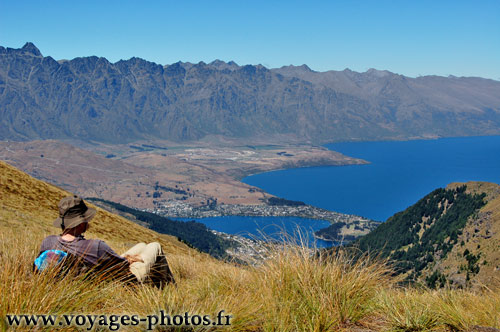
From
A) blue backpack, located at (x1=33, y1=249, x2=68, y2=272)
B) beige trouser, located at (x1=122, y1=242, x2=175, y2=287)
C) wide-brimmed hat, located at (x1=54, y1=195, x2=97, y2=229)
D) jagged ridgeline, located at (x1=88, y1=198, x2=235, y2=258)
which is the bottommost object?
jagged ridgeline, located at (x1=88, y1=198, x2=235, y2=258)

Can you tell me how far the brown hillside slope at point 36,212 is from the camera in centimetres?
1670

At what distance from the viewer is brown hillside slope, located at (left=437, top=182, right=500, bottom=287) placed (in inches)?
2138

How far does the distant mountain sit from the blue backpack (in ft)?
141

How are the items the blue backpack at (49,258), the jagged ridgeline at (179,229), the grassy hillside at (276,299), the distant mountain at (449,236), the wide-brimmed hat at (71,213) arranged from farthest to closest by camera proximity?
1. the jagged ridgeline at (179,229)
2. the distant mountain at (449,236)
3. the wide-brimmed hat at (71,213)
4. the blue backpack at (49,258)
5. the grassy hillside at (276,299)

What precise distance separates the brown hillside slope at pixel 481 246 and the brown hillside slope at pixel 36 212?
137 ft

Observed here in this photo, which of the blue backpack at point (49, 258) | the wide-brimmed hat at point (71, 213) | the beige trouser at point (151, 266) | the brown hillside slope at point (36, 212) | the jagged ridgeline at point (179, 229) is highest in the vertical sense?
the wide-brimmed hat at point (71, 213)

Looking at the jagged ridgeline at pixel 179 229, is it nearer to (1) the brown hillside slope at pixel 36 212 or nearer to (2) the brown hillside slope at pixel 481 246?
(2) the brown hillside slope at pixel 481 246

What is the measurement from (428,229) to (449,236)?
54.5 ft

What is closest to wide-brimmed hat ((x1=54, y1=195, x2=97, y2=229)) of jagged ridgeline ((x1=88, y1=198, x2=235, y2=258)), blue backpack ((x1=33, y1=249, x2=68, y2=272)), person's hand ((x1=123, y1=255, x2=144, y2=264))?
blue backpack ((x1=33, y1=249, x2=68, y2=272))

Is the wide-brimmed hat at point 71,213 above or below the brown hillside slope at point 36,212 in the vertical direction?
above

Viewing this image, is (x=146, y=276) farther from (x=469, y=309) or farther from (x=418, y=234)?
(x=418, y=234)

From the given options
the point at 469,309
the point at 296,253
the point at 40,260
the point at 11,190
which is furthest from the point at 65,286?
the point at 11,190

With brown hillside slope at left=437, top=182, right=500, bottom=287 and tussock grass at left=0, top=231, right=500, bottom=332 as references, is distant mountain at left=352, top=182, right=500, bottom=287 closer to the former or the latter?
brown hillside slope at left=437, top=182, right=500, bottom=287

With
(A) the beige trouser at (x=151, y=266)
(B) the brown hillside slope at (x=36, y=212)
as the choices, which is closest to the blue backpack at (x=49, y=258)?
(A) the beige trouser at (x=151, y=266)
